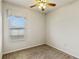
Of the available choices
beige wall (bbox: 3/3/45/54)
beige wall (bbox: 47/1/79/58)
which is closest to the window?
beige wall (bbox: 3/3/45/54)

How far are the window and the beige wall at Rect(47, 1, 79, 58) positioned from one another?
173 centimetres

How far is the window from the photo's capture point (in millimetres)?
3734

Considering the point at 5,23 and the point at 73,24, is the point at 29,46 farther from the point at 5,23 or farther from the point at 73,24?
the point at 73,24

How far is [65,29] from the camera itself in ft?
12.2

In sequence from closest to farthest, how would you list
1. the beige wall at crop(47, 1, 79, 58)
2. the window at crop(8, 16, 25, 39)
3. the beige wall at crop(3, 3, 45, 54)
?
the beige wall at crop(47, 1, 79, 58), the beige wall at crop(3, 3, 45, 54), the window at crop(8, 16, 25, 39)

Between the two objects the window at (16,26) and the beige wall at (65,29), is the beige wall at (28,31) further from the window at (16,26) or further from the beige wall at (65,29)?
the beige wall at (65,29)

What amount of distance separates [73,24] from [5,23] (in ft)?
10.1

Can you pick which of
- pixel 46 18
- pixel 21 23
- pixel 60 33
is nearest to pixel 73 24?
pixel 60 33

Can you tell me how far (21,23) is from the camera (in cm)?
401

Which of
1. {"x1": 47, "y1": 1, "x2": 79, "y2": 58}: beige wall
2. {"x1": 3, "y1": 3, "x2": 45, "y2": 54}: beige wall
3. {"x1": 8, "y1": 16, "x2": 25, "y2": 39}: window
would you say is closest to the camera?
{"x1": 47, "y1": 1, "x2": 79, "y2": 58}: beige wall

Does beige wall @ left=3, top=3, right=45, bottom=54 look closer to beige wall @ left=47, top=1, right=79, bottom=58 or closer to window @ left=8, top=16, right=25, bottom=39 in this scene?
window @ left=8, top=16, right=25, bottom=39

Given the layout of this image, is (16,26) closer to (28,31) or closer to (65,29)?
(28,31)

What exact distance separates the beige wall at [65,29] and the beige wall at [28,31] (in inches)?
24.7

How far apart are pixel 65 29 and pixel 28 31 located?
1.99 m
